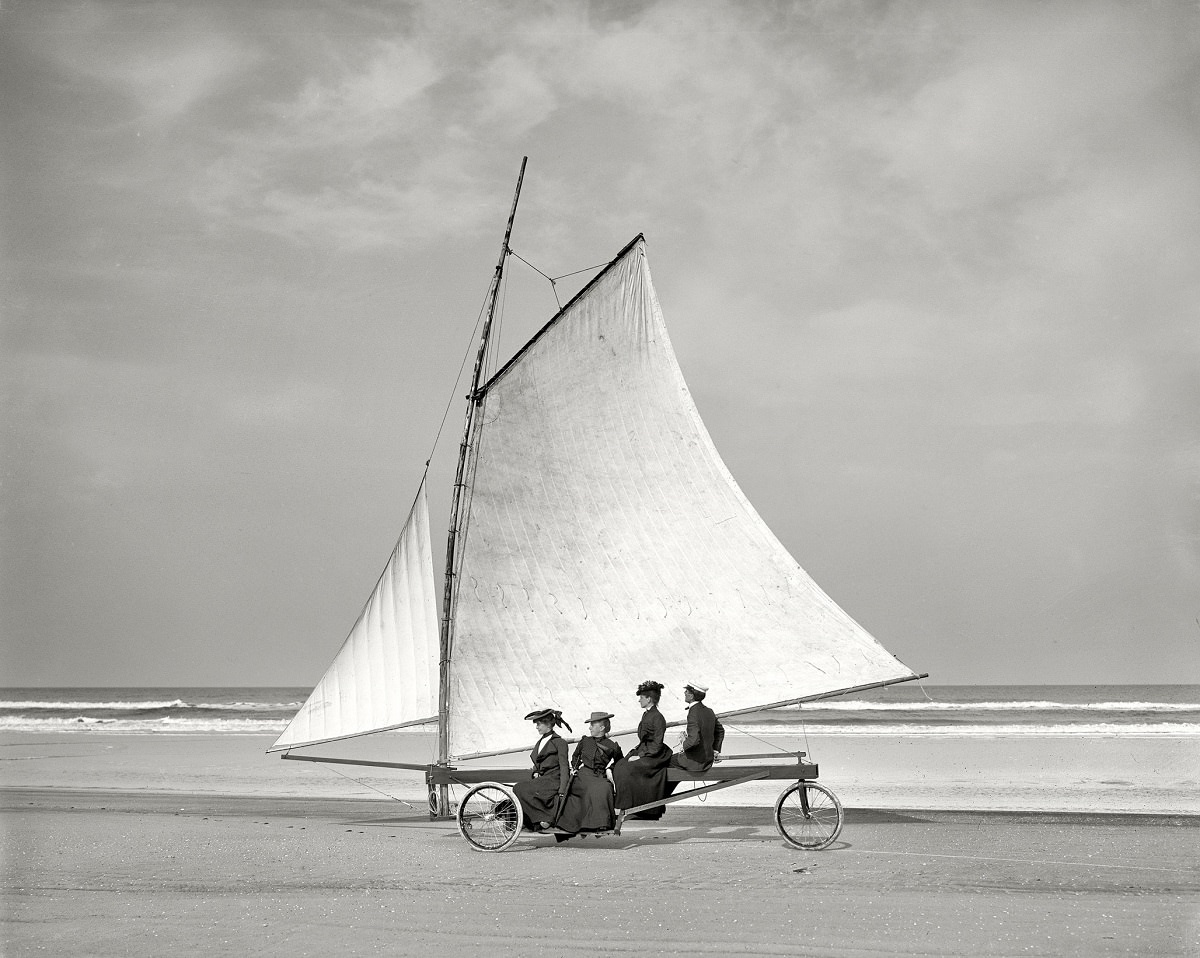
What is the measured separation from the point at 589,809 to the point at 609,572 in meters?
2.68

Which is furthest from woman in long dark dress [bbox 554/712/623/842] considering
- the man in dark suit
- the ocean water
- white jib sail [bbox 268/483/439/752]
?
the ocean water

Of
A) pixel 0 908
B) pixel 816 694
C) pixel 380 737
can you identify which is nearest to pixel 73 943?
pixel 0 908

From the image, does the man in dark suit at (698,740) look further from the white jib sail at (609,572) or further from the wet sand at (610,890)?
the white jib sail at (609,572)

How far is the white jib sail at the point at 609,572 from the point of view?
37.3ft

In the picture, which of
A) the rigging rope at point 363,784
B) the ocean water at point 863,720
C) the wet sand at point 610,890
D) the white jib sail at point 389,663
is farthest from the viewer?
the ocean water at point 863,720

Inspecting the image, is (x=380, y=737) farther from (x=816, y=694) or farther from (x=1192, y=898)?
(x=1192, y=898)

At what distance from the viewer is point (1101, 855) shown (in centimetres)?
997

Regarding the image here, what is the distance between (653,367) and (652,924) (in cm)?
695

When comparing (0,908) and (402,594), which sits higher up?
(402,594)

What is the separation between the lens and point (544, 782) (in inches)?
393

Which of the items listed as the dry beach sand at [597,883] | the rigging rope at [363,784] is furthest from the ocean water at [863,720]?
the dry beach sand at [597,883]

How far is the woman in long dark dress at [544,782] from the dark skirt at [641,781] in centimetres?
49

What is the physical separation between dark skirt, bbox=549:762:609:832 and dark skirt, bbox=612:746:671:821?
4.8 inches

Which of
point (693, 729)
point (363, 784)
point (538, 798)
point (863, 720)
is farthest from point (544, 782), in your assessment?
point (863, 720)
